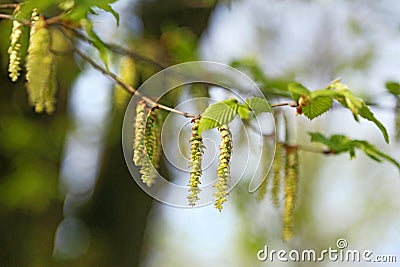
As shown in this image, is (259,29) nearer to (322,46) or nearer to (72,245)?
(322,46)

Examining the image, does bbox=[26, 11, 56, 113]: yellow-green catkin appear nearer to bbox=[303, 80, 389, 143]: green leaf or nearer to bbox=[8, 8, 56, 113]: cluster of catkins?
bbox=[8, 8, 56, 113]: cluster of catkins

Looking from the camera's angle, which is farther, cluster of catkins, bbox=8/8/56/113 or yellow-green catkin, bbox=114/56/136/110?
yellow-green catkin, bbox=114/56/136/110

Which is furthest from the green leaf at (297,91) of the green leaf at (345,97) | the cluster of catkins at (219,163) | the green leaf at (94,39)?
the green leaf at (94,39)

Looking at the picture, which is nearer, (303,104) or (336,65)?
(303,104)

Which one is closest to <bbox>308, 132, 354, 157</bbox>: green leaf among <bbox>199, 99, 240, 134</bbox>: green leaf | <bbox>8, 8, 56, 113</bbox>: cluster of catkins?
<bbox>199, 99, 240, 134</bbox>: green leaf

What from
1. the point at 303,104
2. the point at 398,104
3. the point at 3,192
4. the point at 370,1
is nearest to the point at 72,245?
the point at 3,192

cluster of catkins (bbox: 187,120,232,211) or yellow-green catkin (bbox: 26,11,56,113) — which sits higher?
yellow-green catkin (bbox: 26,11,56,113)
